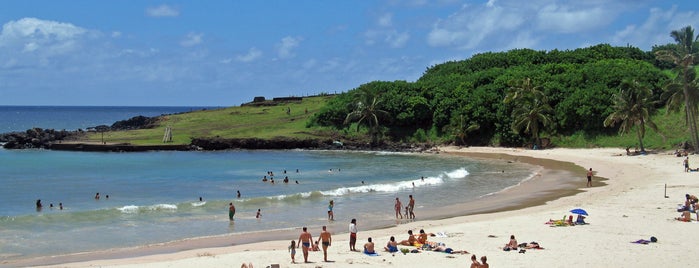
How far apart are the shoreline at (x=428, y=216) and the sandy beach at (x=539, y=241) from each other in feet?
2.86

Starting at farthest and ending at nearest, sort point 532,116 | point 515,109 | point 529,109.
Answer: point 515,109, point 529,109, point 532,116

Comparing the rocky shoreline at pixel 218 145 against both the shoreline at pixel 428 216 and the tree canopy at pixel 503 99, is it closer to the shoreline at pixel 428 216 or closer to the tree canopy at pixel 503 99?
the tree canopy at pixel 503 99

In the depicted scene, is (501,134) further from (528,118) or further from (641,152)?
(641,152)

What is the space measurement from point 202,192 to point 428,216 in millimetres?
18490

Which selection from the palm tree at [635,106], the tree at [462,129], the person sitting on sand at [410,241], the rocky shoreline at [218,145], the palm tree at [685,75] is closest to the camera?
the person sitting on sand at [410,241]

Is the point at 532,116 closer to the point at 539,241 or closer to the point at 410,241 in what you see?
the point at 539,241

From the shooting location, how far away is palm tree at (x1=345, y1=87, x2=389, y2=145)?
89250 mm

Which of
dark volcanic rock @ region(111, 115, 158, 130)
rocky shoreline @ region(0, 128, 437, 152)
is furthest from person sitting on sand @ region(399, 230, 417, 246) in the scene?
dark volcanic rock @ region(111, 115, 158, 130)

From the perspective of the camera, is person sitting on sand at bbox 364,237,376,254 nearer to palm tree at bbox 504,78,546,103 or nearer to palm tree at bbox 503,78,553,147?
palm tree at bbox 503,78,553,147

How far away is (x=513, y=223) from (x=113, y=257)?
1729 cm

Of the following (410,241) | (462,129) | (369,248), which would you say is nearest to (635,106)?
(462,129)

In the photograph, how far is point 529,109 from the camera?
76375 mm

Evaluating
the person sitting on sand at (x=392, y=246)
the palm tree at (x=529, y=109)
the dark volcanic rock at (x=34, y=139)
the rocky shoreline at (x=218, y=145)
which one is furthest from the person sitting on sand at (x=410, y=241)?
the dark volcanic rock at (x=34, y=139)

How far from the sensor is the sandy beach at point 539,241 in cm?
2339
